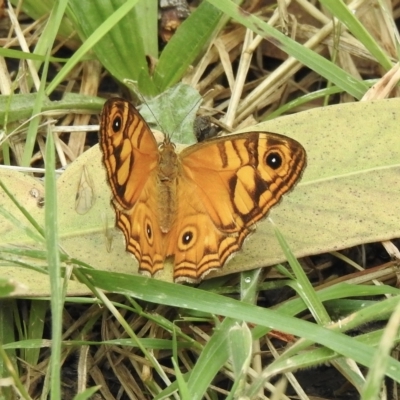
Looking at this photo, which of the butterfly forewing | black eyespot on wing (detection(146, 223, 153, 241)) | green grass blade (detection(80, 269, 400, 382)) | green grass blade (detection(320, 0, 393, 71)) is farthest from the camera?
green grass blade (detection(320, 0, 393, 71))

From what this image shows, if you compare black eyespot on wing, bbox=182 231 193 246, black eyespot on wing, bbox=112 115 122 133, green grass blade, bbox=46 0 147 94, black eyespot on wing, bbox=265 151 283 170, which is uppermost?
green grass blade, bbox=46 0 147 94

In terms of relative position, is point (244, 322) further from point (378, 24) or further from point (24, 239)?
point (378, 24)

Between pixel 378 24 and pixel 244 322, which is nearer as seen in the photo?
pixel 244 322

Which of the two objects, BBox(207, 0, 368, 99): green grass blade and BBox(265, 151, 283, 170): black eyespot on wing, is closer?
BBox(265, 151, 283, 170): black eyespot on wing

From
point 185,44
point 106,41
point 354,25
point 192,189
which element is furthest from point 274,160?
point 106,41

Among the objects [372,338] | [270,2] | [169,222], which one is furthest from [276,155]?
[270,2]

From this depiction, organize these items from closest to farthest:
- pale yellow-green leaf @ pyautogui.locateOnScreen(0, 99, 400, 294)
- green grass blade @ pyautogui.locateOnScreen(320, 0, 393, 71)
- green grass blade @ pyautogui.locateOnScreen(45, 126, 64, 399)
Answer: green grass blade @ pyautogui.locateOnScreen(45, 126, 64, 399)
pale yellow-green leaf @ pyautogui.locateOnScreen(0, 99, 400, 294)
green grass blade @ pyautogui.locateOnScreen(320, 0, 393, 71)

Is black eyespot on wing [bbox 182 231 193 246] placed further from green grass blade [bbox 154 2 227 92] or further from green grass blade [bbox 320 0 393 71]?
green grass blade [bbox 320 0 393 71]

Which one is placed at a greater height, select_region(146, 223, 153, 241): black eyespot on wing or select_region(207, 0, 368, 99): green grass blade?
select_region(207, 0, 368, 99): green grass blade

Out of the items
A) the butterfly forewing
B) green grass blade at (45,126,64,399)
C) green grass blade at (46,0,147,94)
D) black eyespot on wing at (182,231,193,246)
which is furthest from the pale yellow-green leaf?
green grass blade at (45,126,64,399)
